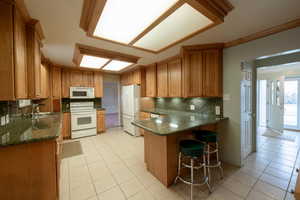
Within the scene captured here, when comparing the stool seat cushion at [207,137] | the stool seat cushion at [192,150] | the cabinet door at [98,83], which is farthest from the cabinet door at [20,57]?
the cabinet door at [98,83]

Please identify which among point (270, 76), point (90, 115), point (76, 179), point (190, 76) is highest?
point (270, 76)

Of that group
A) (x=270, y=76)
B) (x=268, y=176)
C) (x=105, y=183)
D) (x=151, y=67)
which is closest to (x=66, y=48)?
(x=151, y=67)

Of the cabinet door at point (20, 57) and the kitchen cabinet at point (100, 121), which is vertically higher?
the cabinet door at point (20, 57)

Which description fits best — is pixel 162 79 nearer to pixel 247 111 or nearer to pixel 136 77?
pixel 136 77

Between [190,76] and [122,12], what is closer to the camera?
[122,12]

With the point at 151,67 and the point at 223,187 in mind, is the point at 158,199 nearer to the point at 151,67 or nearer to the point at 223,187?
the point at 223,187

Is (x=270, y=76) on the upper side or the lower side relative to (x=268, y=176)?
upper

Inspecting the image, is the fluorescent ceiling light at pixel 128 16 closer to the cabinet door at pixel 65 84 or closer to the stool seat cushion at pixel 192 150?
the stool seat cushion at pixel 192 150

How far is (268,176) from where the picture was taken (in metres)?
2.20

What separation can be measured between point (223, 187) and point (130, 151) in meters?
2.16

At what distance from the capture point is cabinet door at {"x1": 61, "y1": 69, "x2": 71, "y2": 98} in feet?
14.4

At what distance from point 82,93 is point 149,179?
387cm

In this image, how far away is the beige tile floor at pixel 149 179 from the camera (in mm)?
1813

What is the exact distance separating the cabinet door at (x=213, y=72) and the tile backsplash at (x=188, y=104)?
305 mm
